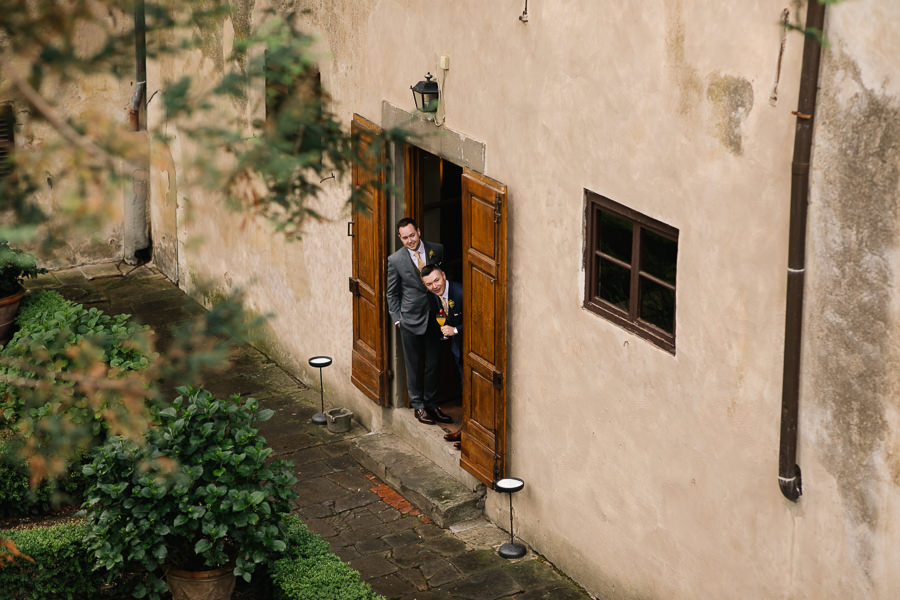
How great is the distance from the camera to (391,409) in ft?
37.2

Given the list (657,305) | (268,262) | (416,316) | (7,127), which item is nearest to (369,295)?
(416,316)

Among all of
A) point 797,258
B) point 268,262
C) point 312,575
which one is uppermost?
point 797,258

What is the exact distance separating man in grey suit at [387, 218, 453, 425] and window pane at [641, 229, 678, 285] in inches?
98.0

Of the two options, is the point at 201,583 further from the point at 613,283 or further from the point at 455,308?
the point at 455,308

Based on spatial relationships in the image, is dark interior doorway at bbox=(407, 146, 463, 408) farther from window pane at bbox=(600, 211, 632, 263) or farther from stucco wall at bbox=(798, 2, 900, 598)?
stucco wall at bbox=(798, 2, 900, 598)

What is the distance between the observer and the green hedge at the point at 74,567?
8375mm

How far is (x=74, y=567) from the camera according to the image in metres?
8.65

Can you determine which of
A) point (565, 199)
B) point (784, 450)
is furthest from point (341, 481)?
point (784, 450)

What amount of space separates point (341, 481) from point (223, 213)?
12.6ft

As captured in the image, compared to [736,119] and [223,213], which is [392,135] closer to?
[736,119]

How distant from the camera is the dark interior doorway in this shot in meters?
11.3

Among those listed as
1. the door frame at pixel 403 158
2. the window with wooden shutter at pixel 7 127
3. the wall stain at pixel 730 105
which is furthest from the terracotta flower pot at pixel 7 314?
the wall stain at pixel 730 105

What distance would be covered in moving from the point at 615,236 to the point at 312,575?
2789mm

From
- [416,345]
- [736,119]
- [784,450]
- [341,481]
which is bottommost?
[341,481]
